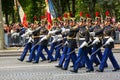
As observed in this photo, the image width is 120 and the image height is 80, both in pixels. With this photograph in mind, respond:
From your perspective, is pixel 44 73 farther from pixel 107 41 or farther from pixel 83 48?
pixel 107 41

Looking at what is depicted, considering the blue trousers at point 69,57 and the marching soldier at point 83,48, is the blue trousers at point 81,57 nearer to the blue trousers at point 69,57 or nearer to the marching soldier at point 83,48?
the marching soldier at point 83,48

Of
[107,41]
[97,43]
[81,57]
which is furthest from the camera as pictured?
[97,43]

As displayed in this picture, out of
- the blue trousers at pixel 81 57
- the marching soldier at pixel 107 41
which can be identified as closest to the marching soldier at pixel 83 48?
the blue trousers at pixel 81 57

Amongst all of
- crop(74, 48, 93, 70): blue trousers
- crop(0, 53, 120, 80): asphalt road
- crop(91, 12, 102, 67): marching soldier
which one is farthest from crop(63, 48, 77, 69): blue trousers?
crop(91, 12, 102, 67): marching soldier

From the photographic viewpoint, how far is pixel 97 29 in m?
16.7

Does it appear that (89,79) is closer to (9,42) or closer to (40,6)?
(9,42)

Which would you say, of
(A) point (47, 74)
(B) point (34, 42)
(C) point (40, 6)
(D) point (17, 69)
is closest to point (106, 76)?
(A) point (47, 74)

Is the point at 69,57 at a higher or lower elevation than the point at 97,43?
lower

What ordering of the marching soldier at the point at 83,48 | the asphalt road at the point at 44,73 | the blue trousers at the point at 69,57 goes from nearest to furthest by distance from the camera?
the asphalt road at the point at 44,73, the marching soldier at the point at 83,48, the blue trousers at the point at 69,57

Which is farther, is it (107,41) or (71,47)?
(71,47)

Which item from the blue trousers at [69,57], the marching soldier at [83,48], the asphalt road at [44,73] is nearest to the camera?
the asphalt road at [44,73]

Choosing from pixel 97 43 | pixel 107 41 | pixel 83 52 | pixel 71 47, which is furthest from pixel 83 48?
pixel 97 43

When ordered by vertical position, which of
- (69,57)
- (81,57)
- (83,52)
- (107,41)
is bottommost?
(69,57)

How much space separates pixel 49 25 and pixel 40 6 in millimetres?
35174
